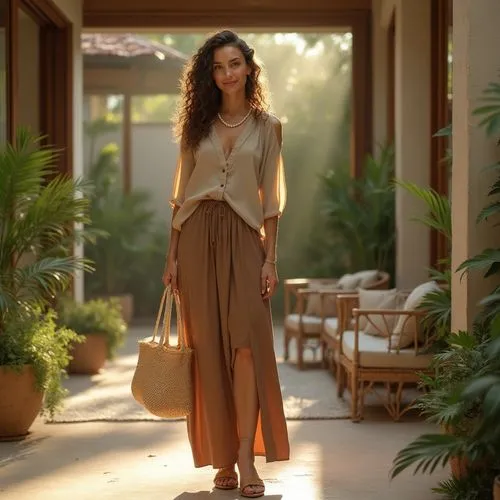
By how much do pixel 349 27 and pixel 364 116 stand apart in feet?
2.62

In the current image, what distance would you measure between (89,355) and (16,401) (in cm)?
293

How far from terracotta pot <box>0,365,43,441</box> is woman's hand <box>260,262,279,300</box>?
1.75 meters

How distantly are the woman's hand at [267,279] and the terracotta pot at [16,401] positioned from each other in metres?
1.75

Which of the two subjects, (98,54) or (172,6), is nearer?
(172,6)

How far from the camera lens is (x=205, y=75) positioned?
4.61 meters

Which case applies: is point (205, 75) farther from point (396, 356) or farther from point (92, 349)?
point (92, 349)

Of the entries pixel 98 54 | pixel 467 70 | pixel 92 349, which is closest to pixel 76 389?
pixel 92 349

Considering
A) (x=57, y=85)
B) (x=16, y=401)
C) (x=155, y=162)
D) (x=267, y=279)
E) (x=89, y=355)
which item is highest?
(x=57, y=85)

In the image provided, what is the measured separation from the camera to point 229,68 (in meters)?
4.55

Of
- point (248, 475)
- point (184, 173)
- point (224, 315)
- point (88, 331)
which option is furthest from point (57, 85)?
point (248, 475)

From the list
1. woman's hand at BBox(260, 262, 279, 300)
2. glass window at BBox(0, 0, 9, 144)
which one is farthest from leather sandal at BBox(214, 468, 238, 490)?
glass window at BBox(0, 0, 9, 144)

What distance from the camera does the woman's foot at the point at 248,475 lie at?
14.4 feet

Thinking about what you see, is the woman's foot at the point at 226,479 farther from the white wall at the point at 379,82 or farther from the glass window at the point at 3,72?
the white wall at the point at 379,82

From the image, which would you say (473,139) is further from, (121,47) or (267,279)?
(121,47)
